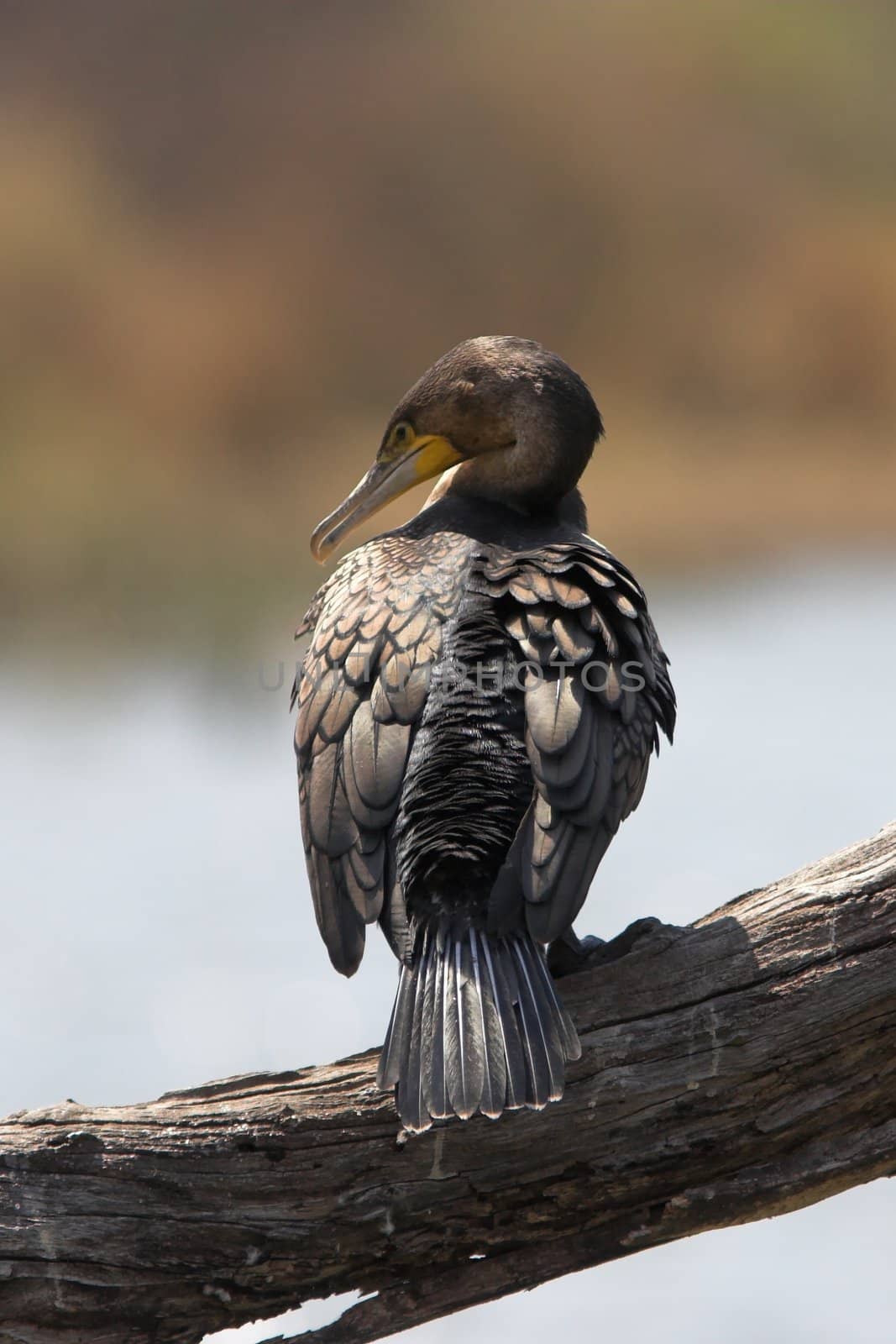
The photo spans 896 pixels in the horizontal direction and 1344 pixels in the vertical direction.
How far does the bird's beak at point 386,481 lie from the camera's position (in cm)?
331

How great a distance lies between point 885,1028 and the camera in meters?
2.55

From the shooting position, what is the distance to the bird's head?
3168mm

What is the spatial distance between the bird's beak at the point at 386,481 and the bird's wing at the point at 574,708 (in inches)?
18.0

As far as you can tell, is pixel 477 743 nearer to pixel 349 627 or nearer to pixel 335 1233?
pixel 349 627

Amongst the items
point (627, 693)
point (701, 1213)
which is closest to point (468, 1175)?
point (701, 1213)

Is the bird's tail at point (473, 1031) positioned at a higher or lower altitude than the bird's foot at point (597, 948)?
lower

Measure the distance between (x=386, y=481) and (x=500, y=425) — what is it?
31cm

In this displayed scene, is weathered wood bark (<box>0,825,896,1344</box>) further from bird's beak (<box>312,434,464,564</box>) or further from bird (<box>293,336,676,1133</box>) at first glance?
bird's beak (<box>312,434,464,564</box>)

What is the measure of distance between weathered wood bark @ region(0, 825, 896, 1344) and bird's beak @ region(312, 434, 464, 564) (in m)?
1.19

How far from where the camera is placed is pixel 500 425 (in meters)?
3.20

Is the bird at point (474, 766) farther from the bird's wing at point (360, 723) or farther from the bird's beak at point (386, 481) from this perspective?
the bird's beak at point (386, 481)

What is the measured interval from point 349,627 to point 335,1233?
104 centimetres

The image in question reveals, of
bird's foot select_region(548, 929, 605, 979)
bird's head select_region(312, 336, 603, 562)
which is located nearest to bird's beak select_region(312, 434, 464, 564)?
bird's head select_region(312, 336, 603, 562)

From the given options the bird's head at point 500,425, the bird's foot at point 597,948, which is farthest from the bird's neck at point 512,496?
the bird's foot at point 597,948
